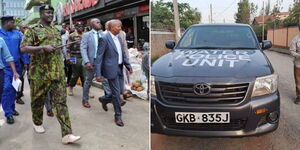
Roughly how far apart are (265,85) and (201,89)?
578 millimetres

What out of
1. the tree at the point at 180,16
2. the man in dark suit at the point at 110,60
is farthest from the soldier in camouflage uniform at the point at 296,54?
the man in dark suit at the point at 110,60

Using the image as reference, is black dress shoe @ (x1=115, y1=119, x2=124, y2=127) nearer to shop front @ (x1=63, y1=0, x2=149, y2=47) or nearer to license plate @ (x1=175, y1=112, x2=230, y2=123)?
license plate @ (x1=175, y1=112, x2=230, y2=123)

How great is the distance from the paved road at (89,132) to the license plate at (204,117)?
1.02 m

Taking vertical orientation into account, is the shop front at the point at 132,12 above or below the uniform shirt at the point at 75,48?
above

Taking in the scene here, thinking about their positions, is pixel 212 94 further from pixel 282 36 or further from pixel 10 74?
pixel 282 36

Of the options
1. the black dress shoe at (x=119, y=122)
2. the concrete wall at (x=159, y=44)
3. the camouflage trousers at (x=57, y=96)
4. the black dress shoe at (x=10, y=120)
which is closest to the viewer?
the concrete wall at (x=159, y=44)

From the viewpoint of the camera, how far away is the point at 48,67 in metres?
3.25

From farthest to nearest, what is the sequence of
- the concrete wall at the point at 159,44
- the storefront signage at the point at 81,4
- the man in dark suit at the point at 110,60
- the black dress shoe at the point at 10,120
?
the storefront signage at the point at 81,4
the black dress shoe at the point at 10,120
the man in dark suit at the point at 110,60
the concrete wall at the point at 159,44

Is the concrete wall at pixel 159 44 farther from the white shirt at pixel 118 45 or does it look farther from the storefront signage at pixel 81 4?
the storefront signage at pixel 81 4

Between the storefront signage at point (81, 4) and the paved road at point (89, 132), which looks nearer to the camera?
the paved road at point (89, 132)

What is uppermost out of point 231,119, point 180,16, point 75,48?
point 180,16

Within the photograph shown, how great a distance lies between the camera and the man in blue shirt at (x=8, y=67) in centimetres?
408

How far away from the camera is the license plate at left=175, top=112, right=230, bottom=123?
2436 millimetres

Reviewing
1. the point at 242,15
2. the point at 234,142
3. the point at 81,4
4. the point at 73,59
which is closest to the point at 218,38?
the point at 234,142
